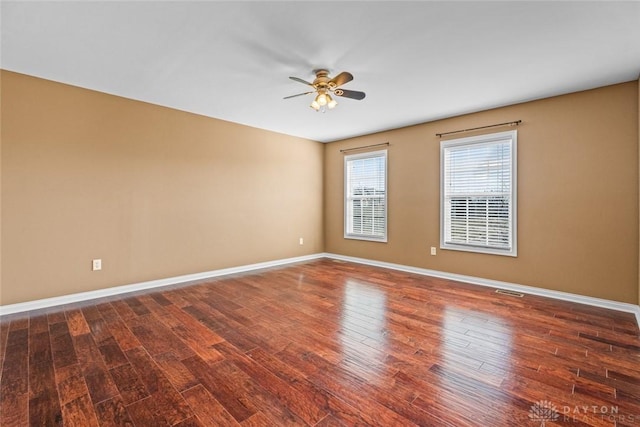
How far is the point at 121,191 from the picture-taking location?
374 cm

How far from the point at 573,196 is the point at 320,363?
3.57 m

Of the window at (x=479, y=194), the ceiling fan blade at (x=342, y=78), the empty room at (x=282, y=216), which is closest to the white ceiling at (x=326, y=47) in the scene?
the empty room at (x=282, y=216)

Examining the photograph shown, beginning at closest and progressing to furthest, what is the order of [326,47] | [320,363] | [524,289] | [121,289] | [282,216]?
[320,363] → [326,47] → [121,289] → [524,289] → [282,216]

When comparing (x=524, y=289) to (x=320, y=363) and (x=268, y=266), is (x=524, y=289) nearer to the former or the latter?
(x=320, y=363)

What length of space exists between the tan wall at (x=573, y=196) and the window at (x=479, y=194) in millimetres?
107

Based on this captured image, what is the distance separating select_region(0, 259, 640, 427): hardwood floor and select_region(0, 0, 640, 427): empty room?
0.02 m

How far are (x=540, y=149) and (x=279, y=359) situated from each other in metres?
3.95

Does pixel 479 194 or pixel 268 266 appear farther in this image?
pixel 268 266

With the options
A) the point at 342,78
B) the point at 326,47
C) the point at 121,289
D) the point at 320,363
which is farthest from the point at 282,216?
the point at 320,363

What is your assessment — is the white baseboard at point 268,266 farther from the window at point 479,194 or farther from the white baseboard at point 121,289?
the window at point 479,194

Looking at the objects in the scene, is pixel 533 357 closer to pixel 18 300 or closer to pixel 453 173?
pixel 453 173

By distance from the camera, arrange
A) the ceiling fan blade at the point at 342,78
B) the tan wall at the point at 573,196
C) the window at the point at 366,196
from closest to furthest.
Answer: the ceiling fan blade at the point at 342,78, the tan wall at the point at 573,196, the window at the point at 366,196

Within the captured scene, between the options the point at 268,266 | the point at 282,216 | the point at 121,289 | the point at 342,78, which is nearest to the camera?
the point at 342,78

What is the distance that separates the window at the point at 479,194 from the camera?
3979mm
